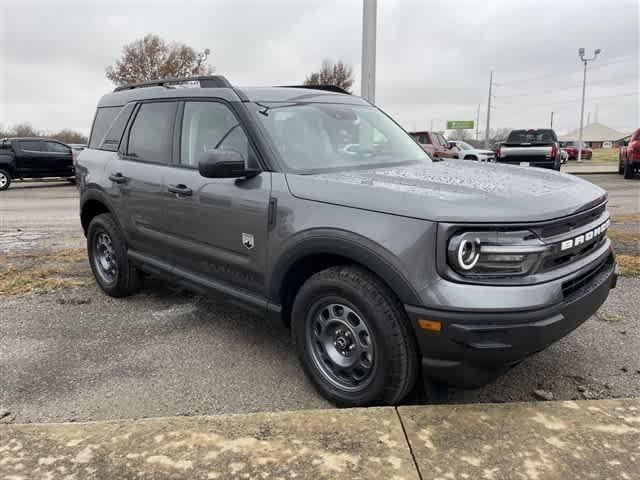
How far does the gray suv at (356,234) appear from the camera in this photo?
2398mm

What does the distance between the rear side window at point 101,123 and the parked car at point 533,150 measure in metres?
13.3

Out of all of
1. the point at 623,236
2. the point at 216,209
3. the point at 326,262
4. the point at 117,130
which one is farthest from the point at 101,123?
the point at 623,236

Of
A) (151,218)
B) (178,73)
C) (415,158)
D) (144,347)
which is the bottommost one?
(144,347)

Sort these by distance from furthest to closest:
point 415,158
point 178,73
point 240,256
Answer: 1. point 178,73
2. point 415,158
3. point 240,256

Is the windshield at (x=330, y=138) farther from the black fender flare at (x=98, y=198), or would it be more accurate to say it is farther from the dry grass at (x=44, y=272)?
the dry grass at (x=44, y=272)

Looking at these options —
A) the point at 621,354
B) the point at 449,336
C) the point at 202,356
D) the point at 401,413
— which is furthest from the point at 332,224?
the point at 621,354

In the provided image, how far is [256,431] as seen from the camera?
2.47 m

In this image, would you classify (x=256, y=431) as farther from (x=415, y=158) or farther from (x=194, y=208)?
(x=415, y=158)

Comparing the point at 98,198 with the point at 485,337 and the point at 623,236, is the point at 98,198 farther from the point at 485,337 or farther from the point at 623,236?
the point at 623,236

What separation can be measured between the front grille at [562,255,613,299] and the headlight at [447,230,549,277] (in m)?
0.29

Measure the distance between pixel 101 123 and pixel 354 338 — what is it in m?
3.69

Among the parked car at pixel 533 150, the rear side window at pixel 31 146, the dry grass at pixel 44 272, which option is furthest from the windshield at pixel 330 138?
the rear side window at pixel 31 146

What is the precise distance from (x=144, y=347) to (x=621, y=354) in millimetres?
3324

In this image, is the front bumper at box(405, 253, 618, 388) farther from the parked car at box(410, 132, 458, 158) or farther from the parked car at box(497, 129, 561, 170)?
the parked car at box(410, 132, 458, 158)
